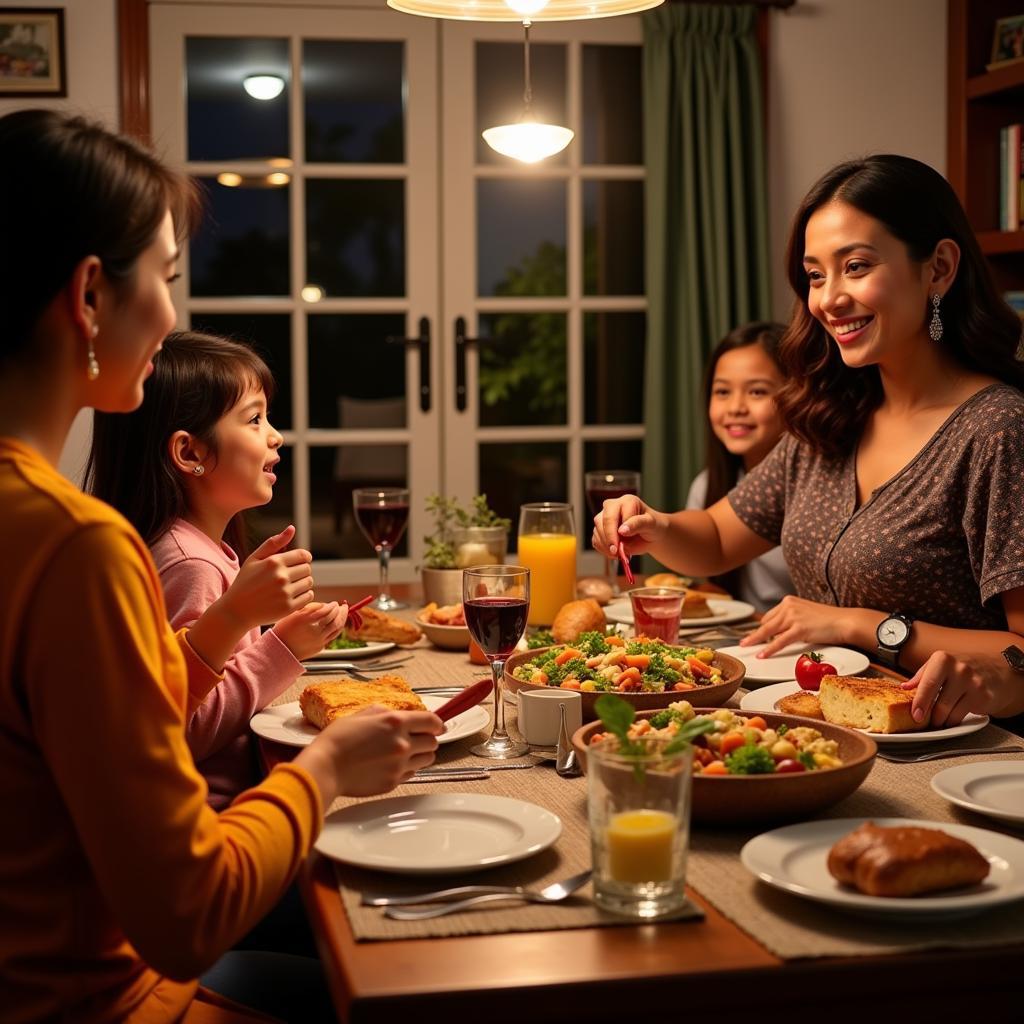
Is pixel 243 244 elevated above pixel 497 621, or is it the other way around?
pixel 243 244

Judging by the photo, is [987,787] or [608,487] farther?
[608,487]

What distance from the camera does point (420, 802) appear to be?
1.26 meters

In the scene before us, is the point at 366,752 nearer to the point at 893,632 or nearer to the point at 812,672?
the point at 812,672

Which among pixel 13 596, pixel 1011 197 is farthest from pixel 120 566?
pixel 1011 197

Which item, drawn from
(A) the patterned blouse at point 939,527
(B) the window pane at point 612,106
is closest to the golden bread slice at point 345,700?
(A) the patterned blouse at point 939,527

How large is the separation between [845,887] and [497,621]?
24.9 inches

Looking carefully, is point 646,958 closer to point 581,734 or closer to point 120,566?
point 581,734

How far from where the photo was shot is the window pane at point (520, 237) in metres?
4.61

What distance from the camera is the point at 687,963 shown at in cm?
94

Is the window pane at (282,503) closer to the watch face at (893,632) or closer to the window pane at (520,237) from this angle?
the window pane at (520,237)

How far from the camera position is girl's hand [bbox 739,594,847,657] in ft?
6.47

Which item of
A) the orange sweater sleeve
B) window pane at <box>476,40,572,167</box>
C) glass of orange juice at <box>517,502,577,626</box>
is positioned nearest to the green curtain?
window pane at <box>476,40,572,167</box>

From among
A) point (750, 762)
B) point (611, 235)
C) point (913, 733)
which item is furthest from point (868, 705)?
point (611, 235)

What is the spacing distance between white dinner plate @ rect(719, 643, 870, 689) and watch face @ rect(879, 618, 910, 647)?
0.04 metres
